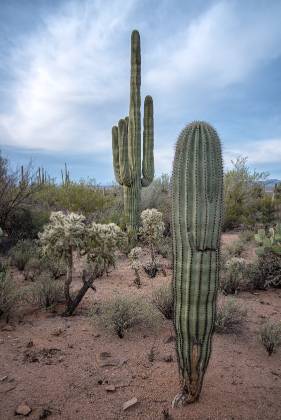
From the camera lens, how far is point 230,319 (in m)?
4.91

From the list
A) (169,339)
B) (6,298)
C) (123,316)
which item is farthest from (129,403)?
(6,298)

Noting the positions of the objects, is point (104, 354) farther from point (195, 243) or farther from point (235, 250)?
point (235, 250)

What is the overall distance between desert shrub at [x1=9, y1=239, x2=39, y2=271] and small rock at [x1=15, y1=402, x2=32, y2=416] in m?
4.97

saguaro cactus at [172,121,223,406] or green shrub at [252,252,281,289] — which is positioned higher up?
saguaro cactus at [172,121,223,406]

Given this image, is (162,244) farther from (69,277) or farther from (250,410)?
(250,410)

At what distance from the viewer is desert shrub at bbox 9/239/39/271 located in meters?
8.02

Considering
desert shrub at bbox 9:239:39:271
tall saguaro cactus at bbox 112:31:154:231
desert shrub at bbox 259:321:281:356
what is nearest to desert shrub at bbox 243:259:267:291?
desert shrub at bbox 259:321:281:356

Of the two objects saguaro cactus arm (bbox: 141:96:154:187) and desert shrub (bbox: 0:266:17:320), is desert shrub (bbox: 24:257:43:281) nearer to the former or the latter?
desert shrub (bbox: 0:266:17:320)

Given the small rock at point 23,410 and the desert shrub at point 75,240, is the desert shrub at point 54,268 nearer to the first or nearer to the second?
the desert shrub at point 75,240

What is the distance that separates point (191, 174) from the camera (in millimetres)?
3070

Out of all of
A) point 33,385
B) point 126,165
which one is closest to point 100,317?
point 33,385

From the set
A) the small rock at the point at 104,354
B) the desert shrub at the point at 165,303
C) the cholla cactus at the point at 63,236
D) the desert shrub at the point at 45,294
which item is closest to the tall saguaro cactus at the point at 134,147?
the desert shrub at the point at 45,294

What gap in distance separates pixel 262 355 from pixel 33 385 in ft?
8.00

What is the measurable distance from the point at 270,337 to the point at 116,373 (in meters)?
1.77
